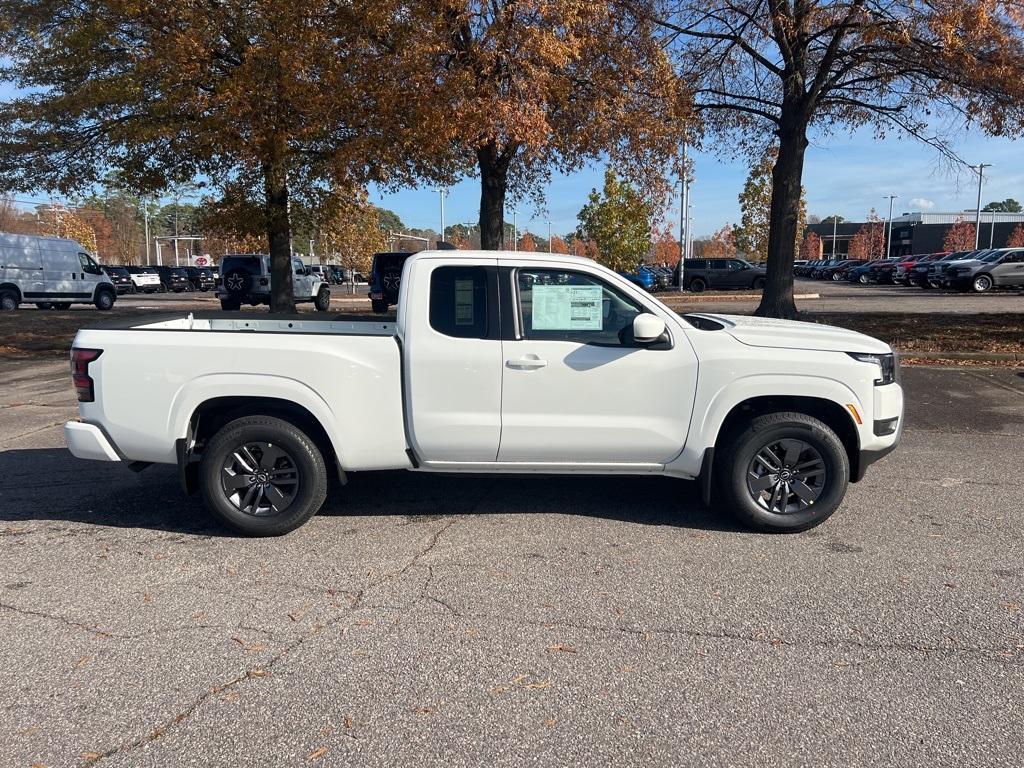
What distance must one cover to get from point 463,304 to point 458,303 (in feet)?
0.11

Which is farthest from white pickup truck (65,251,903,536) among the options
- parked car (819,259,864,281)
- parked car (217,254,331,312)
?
parked car (819,259,864,281)

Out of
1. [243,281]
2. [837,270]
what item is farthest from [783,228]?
[837,270]

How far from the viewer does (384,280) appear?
23266 millimetres

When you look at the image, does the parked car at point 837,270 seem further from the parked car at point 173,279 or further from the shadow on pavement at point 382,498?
the shadow on pavement at point 382,498

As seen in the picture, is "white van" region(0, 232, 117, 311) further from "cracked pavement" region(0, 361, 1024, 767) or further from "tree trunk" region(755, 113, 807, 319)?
"cracked pavement" region(0, 361, 1024, 767)

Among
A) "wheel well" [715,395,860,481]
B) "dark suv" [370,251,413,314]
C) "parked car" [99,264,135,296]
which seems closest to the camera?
"wheel well" [715,395,860,481]

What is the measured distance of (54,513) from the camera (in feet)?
18.0

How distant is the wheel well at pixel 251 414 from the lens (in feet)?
16.4

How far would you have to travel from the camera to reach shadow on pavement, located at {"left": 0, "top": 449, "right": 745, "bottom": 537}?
5391 millimetres

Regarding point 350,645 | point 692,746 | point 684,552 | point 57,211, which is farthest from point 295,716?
point 57,211

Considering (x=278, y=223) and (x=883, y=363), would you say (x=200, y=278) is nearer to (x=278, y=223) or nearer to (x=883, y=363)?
(x=278, y=223)

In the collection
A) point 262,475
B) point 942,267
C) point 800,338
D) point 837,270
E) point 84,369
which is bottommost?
point 262,475

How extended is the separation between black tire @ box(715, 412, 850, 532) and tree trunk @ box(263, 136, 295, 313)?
11.3m

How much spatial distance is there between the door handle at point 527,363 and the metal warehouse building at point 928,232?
79.5 m
